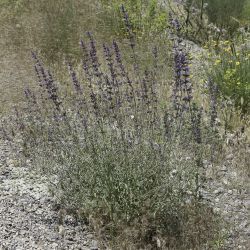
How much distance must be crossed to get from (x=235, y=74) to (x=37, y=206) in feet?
12.1

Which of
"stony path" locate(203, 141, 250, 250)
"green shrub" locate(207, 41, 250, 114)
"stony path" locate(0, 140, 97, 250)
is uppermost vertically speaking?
"green shrub" locate(207, 41, 250, 114)

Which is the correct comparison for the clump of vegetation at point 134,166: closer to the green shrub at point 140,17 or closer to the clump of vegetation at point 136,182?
the clump of vegetation at point 136,182

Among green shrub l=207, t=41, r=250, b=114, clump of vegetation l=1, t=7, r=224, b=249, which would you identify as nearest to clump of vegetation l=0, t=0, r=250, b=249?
clump of vegetation l=1, t=7, r=224, b=249

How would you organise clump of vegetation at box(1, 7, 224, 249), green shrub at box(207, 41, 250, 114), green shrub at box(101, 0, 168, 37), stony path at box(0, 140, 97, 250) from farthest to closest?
green shrub at box(101, 0, 168, 37) < green shrub at box(207, 41, 250, 114) < clump of vegetation at box(1, 7, 224, 249) < stony path at box(0, 140, 97, 250)

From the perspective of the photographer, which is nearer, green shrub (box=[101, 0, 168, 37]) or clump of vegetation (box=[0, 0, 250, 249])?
clump of vegetation (box=[0, 0, 250, 249])

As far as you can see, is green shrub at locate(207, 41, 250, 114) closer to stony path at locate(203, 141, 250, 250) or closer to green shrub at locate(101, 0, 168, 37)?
stony path at locate(203, 141, 250, 250)

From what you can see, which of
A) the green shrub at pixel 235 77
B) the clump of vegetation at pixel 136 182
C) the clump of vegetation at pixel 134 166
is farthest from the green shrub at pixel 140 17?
the clump of vegetation at pixel 136 182

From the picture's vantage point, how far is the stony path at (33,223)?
12.0ft

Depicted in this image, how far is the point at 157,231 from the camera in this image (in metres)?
3.81

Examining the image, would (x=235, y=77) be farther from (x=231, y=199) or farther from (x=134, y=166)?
(x=134, y=166)

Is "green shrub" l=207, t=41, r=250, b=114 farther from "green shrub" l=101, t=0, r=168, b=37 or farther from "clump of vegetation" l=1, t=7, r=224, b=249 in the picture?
"green shrub" l=101, t=0, r=168, b=37

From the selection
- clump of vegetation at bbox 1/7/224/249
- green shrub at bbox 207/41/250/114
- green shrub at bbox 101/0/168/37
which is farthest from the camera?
green shrub at bbox 101/0/168/37

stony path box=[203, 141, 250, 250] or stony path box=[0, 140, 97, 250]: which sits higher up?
stony path box=[0, 140, 97, 250]

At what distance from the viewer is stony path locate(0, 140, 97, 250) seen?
12.0 feet
